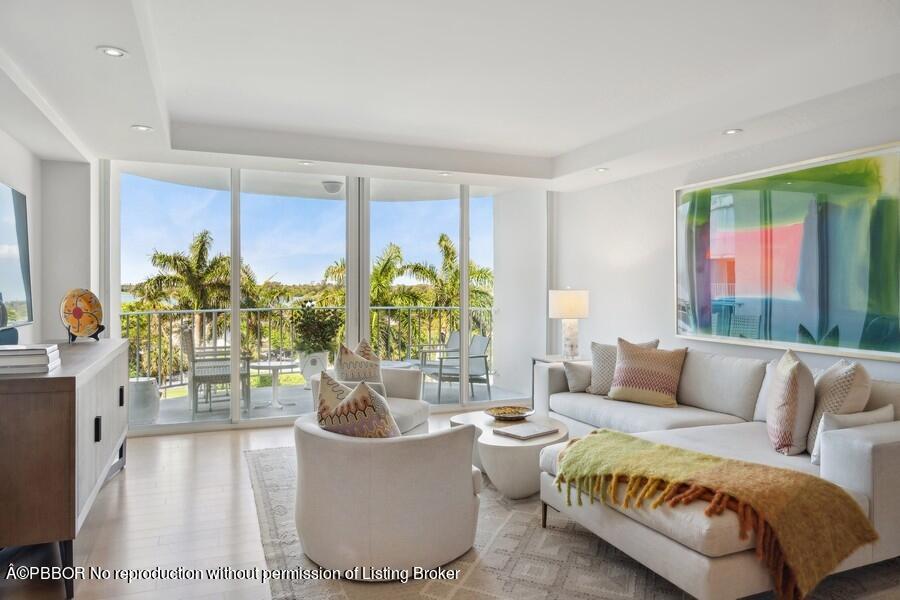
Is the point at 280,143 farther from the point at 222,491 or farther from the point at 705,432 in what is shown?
the point at 705,432

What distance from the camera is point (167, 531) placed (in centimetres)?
311

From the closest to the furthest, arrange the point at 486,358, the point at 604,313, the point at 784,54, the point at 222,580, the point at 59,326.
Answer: the point at 222,580 → the point at 784,54 → the point at 59,326 → the point at 604,313 → the point at 486,358

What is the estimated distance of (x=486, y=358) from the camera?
6.45 m

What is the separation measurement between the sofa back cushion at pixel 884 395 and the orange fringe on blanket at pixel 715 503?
1374 millimetres

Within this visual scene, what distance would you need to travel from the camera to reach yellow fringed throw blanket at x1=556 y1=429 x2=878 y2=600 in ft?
7.07

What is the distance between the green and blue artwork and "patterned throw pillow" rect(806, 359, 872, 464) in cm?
56

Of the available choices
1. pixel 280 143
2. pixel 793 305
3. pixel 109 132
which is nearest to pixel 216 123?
pixel 280 143

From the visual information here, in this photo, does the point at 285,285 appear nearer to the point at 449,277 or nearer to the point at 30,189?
the point at 449,277

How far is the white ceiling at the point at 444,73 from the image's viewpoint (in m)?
2.69

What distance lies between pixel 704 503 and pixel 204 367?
4515 mm

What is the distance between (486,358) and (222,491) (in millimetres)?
3341

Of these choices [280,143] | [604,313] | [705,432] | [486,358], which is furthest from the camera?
[486,358]

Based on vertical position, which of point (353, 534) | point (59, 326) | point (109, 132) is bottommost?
point (353, 534)

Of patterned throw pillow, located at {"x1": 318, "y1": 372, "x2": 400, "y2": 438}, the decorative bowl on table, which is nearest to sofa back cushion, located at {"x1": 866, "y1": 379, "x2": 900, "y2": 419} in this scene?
the decorative bowl on table
